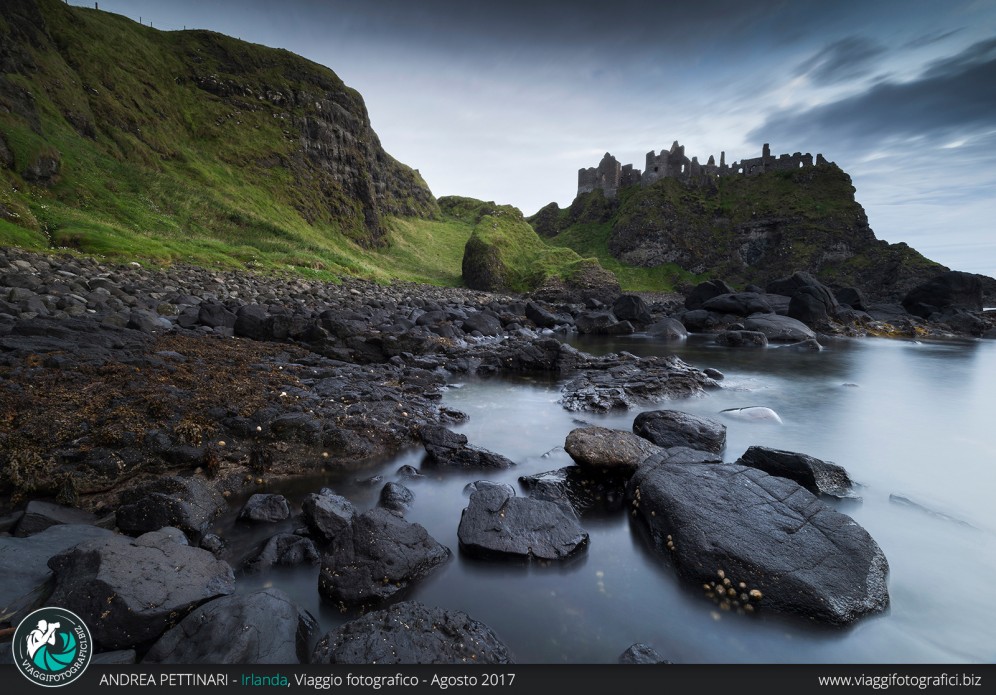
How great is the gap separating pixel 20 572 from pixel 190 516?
5.22ft

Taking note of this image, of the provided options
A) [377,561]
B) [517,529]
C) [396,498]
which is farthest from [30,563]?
[517,529]

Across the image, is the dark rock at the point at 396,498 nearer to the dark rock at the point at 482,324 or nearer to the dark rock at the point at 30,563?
the dark rock at the point at 30,563

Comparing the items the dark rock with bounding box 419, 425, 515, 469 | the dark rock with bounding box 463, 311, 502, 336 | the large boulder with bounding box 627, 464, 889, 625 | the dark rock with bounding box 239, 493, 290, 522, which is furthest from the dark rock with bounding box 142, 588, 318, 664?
the dark rock with bounding box 463, 311, 502, 336

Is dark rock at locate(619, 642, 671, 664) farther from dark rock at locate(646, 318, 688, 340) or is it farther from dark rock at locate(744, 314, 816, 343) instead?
dark rock at locate(744, 314, 816, 343)

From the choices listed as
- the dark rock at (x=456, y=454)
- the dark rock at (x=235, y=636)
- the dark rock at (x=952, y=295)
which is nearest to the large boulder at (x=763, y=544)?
the dark rock at (x=456, y=454)

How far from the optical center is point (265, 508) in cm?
599

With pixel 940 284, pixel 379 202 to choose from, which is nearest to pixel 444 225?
pixel 379 202

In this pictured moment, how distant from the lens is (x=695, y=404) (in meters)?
13.9

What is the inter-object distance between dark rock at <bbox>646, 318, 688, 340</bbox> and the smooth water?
17.0m

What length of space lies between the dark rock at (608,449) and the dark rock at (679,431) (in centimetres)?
110

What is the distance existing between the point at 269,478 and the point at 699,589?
6218mm

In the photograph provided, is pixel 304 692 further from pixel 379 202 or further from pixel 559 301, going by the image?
pixel 379 202

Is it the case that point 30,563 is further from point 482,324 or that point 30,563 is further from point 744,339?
point 744,339

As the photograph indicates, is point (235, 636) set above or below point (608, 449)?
below
